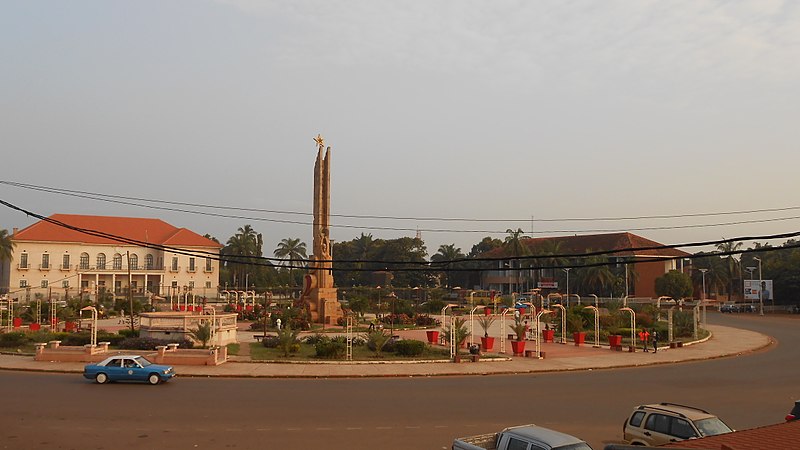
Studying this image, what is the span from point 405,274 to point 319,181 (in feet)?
258

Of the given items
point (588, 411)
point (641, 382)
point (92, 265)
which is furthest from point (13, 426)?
point (92, 265)

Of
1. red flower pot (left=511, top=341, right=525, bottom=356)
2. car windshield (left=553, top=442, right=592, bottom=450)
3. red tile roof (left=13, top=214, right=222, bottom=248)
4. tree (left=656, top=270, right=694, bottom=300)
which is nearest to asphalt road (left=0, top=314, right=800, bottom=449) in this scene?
car windshield (left=553, top=442, right=592, bottom=450)

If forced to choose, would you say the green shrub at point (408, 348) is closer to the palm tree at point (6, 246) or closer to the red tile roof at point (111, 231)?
the red tile roof at point (111, 231)

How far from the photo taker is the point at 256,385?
906 inches

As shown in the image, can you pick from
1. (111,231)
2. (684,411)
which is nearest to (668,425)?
(684,411)

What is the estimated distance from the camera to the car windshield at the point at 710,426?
42.0 feet

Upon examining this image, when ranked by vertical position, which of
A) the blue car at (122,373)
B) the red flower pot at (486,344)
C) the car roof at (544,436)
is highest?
the car roof at (544,436)

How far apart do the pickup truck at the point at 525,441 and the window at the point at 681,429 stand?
299cm

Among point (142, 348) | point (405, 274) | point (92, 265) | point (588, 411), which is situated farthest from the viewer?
point (405, 274)

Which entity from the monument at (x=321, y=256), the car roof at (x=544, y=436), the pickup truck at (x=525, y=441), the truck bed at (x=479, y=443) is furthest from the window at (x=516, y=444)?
the monument at (x=321, y=256)

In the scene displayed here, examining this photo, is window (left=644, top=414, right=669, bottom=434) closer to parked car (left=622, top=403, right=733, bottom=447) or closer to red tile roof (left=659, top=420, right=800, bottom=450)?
parked car (left=622, top=403, right=733, bottom=447)

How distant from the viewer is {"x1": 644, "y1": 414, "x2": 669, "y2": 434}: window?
13.4 meters

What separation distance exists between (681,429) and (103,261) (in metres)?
94.8

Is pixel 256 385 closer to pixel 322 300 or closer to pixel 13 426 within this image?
pixel 13 426
